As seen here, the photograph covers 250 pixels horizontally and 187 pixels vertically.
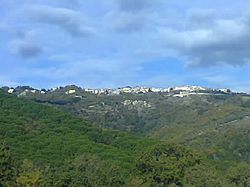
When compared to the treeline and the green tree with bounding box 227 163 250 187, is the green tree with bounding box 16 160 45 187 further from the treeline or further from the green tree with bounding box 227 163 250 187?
the green tree with bounding box 227 163 250 187

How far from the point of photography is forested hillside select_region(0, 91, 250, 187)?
6644 cm

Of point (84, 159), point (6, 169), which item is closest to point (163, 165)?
point (84, 159)

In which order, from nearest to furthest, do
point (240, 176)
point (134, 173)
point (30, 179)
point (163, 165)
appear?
point (30, 179) < point (163, 165) < point (134, 173) < point (240, 176)

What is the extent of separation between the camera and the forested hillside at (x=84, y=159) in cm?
6644

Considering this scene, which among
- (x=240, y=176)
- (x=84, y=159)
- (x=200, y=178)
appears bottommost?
(x=240, y=176)

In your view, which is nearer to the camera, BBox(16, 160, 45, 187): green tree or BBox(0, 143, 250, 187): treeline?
BBox(16, 160, 45, 187): green tree

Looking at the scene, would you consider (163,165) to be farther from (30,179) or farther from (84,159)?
(30,179)

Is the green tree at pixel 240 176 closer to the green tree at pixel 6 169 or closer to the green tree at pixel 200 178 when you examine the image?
the green tree at pixel 200 178

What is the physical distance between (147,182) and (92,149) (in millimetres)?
41283

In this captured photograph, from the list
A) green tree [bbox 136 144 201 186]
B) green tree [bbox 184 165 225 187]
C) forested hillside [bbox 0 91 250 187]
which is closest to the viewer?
forested hillside [bbox 0 91 250 187]

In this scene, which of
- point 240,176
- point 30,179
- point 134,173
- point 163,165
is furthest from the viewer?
point 240,176

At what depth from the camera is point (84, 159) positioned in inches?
3120

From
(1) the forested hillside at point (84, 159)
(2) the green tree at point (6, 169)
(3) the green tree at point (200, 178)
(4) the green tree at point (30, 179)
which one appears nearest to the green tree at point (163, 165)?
(1) the forested hillside at point (84, 159)

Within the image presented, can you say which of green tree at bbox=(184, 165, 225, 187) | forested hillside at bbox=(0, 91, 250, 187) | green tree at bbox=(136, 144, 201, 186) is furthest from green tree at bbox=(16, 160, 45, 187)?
green tree at bbox=(184, 165, 225, 187)
